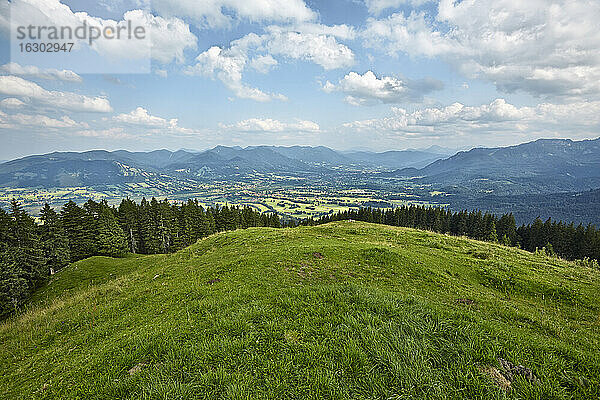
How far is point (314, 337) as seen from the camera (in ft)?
24.8

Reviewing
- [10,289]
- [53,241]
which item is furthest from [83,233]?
[10,289]

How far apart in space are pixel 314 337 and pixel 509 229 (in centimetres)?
9036

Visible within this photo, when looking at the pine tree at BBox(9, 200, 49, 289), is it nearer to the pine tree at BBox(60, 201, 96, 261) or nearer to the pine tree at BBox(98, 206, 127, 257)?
the pine tree at BBox(60, 201, 96, 261)

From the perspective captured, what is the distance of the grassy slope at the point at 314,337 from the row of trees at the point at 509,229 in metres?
53.4

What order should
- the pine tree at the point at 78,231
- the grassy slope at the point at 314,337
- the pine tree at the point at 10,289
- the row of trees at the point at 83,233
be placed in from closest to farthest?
the grassy slope at the point at 314,337
the pine tree at the point at 10,289
the row of trees at the point at 83,233
the pine tree at the point at 78,231

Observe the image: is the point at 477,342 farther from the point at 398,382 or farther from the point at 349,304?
the point at 349,304

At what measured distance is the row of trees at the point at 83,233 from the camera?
32628mm

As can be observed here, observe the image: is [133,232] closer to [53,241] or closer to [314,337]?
[53,241]

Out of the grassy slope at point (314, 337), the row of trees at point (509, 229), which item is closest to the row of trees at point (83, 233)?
the grassy slope at point (314, 337)

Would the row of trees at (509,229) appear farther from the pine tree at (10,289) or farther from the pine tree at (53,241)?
the pine tree at (10,289)

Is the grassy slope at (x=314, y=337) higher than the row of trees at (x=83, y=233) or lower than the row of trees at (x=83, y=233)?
higher

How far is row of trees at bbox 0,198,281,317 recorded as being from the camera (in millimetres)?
32628

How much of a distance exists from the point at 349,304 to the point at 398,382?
3603 mm

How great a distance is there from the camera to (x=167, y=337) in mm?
7977
